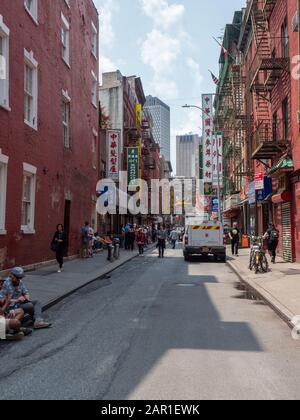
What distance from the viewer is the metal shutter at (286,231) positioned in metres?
19.5

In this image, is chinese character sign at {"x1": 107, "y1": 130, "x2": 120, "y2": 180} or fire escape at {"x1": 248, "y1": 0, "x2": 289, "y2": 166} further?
chinese character sign at {"x1": 107, "y1": 130, "x2": 120, "y2": 180}

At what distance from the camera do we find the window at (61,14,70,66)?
20781mm

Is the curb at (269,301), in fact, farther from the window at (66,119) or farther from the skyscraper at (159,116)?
the skyscraper at (159,116)

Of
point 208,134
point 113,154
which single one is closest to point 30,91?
point 113,154

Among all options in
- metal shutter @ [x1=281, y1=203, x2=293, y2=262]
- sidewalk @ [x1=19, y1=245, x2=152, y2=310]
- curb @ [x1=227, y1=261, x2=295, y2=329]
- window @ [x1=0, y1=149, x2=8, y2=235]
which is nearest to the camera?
curb @ [x1=227, y1=261, x2=295, y2=329]

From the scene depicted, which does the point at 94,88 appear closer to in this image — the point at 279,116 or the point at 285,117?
the point at 279,116

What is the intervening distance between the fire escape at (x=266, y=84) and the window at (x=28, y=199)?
33.2 feet

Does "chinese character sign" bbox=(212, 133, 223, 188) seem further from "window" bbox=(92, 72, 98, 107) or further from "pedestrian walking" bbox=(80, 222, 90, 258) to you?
"pedestrian walking" bbox=(80, 222, 90, 258)

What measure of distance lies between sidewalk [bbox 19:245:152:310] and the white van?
15.2ft

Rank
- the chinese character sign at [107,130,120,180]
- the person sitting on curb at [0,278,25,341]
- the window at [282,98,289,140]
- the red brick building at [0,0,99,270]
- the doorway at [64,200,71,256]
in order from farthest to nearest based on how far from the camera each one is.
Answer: the chinese character sign at [107,130,120,180] → the doorway at [64,200,71,256] → the window at [282,98,289,140] → the red brick building at [0,0,99,270] → the person sitting on curb at [0,278,25,341]

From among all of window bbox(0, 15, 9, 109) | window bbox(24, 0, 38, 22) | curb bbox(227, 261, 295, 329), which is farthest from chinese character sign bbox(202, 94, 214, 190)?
window bbox(0, 15, 9, 109)

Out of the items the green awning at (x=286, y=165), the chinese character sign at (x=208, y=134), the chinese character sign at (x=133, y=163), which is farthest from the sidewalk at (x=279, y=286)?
the chinese character sign at (x=133, y=163)

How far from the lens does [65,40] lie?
21.2 meters

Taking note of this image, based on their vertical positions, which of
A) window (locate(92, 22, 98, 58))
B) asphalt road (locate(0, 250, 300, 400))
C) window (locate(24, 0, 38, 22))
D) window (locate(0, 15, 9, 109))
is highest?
window (locate(92, 22, 98, 58))
